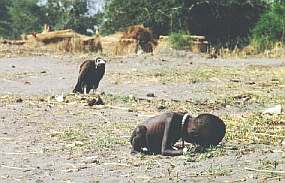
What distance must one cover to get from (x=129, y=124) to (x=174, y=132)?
226cm

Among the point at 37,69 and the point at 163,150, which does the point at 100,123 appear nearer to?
the point at 163,150

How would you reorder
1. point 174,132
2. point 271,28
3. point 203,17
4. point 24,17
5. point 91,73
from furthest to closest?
point 24,17 < point 203,17 < point 271,28 < point 91,73 < point 174,132

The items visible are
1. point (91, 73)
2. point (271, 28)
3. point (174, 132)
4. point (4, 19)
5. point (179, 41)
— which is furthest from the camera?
point (4, 19)

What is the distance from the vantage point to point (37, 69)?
19.3 m

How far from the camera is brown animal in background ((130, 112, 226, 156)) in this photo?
7.03 meters

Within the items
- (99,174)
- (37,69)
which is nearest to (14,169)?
(99,174)

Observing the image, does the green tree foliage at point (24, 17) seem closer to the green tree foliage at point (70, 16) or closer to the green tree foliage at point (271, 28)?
the green tree foliage at point (70, 16)

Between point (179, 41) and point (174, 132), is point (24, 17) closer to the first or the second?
point (179, 41)

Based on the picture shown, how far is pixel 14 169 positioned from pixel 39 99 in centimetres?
536

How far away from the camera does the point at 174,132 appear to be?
7113mm

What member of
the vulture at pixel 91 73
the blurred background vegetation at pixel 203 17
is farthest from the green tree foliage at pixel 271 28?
the vulture at pixel 91 73

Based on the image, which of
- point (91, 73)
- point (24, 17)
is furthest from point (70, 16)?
point (91, 73)

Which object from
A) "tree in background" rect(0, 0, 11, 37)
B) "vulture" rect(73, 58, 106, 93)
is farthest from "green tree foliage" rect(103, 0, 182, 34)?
"tree in background" rect(0, 0, 11, 37)

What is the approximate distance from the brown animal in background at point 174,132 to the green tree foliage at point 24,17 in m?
49.6
